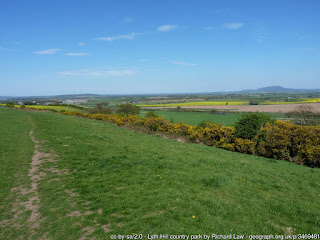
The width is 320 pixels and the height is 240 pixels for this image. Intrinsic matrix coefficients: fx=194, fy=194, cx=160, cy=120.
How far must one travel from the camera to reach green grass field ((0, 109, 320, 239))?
17.9ft

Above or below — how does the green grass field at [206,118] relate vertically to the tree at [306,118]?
below

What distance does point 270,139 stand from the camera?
69.5ft

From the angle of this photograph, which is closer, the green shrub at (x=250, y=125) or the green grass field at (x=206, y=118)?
the green shrub at (x=250, y=125)

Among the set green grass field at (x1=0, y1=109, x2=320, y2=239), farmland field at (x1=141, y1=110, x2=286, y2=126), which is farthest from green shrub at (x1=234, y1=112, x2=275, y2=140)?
farmland field at (x1=141, y1=110, x2=286, y2=126)

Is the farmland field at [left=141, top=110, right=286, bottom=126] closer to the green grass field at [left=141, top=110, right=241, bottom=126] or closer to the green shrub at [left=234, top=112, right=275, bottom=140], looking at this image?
the green grass field at [left=141, top=110, right=241, bottom=126]

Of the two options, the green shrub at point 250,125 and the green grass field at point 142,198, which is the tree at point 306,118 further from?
the green grass field at point 142,198

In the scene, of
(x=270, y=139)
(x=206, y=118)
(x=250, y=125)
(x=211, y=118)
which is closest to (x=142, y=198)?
(x=270, y=139)

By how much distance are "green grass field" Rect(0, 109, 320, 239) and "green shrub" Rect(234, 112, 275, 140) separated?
12435mm

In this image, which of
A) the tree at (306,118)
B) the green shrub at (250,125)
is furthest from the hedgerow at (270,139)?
the tree at (306,118)

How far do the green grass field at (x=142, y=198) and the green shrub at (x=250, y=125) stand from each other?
490 inches

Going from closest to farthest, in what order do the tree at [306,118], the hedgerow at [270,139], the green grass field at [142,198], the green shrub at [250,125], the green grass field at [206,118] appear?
the green grass field at [142,198] → the hedgerow at [270,139] → the green shrub at [250,125] → the tree at [306,118] → the green grass field at [206,118]

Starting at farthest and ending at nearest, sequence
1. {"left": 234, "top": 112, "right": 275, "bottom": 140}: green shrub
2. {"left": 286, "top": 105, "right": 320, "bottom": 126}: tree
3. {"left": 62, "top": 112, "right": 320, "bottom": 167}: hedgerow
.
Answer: {"left": 286, "top": 105, "right": 320, "bottom": 126}: tree < {"left": 234, "top": 112, "right": 275, "bottom": 140}: green shrub < {"left": 62, "top": 112, "right": 320, "bottom": 167}: hedgerow

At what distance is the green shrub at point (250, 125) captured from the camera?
23.6 m

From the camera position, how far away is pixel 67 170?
955 centimetres
